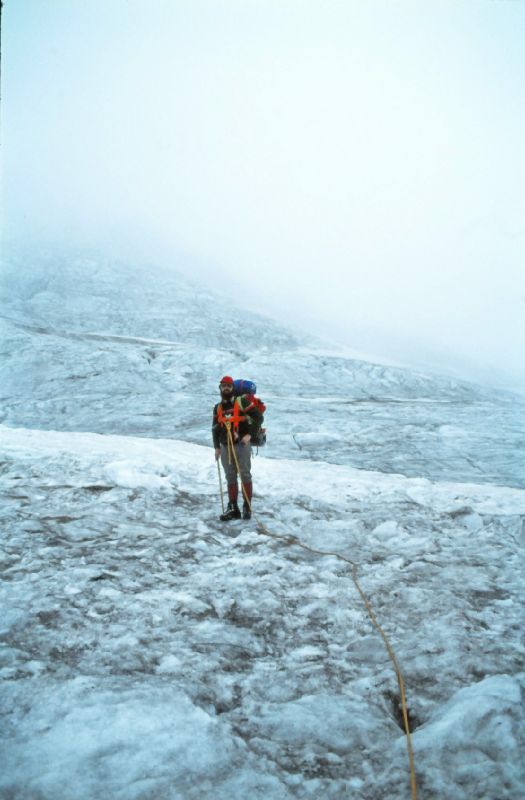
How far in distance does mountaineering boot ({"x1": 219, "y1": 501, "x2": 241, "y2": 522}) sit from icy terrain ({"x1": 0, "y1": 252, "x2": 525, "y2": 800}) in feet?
0.55

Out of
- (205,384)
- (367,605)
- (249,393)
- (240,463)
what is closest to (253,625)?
(367,605)

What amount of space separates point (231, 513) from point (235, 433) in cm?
100

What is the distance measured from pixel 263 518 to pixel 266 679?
8.87 feet

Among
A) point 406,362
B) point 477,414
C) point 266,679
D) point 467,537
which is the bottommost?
point 266,679

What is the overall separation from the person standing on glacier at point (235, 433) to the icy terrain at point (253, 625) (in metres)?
0.36

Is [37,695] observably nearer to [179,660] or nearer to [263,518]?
[179,660]

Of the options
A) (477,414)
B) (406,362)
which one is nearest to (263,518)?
(477,414)

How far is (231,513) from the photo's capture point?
5.51 meters

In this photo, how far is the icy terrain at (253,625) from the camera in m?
2.26

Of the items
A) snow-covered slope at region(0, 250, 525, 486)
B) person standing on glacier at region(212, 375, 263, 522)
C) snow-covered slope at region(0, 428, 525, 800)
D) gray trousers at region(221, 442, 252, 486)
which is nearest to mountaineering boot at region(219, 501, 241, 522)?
person standing on glacier at region(212, 375, 263, 522)

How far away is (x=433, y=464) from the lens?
30.4ft

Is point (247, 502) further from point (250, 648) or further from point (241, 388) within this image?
point (250, 648)

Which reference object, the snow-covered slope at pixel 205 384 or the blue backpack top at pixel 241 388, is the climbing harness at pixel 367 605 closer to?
the blue backpack top at pixel 241 388

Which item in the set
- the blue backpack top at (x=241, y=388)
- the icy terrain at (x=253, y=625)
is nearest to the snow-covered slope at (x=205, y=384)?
the icy terrain at (x=253, y=625)
